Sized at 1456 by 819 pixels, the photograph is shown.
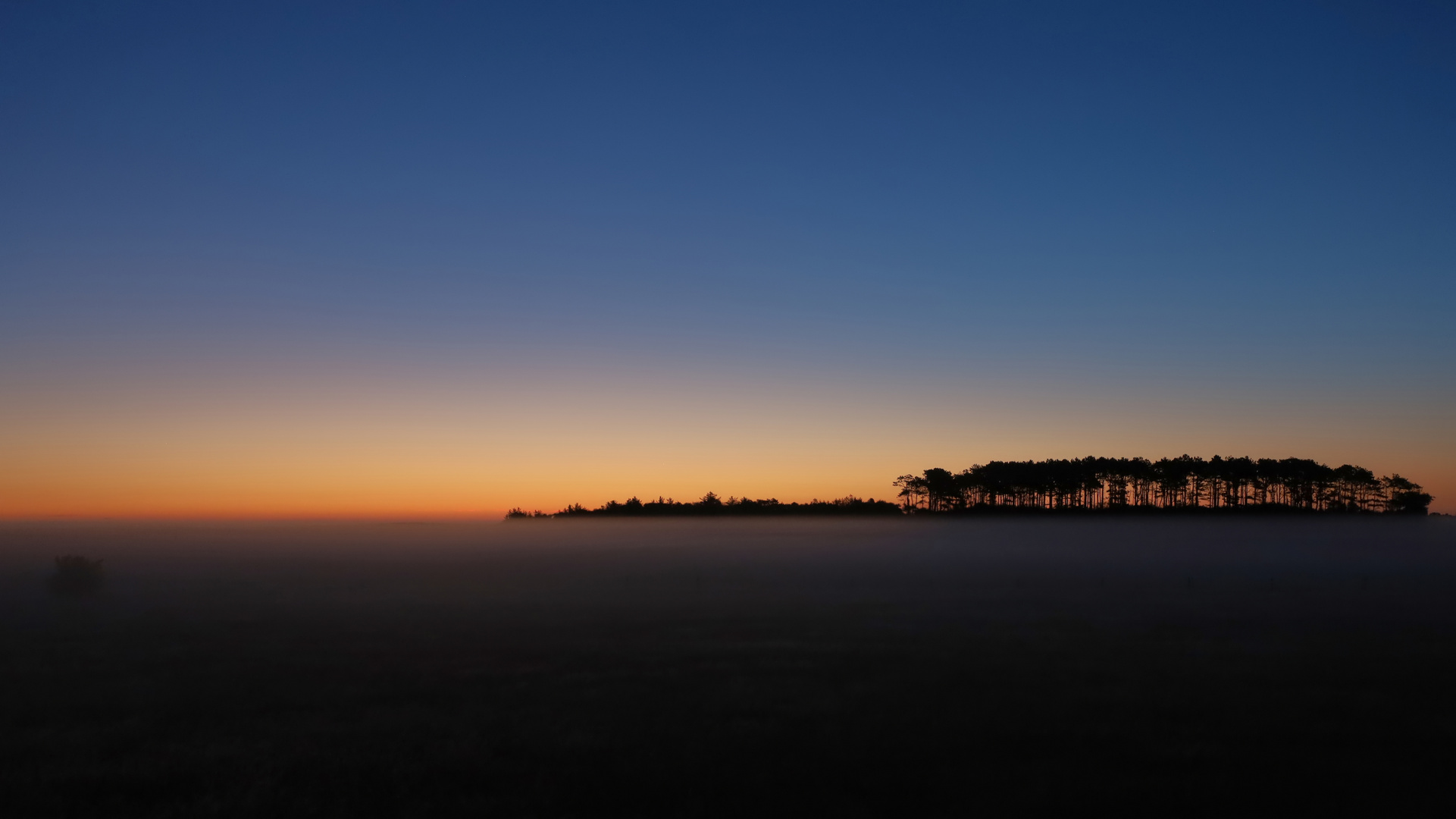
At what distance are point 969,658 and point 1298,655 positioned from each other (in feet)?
33.0

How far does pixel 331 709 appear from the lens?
19.6m

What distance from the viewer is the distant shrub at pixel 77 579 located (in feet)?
170

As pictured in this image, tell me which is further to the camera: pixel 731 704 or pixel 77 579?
pixel 77 579

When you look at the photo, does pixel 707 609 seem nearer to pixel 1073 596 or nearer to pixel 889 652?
pixel 889 652

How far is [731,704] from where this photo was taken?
19.6 metres

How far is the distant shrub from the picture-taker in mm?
51906

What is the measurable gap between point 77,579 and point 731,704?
173ft

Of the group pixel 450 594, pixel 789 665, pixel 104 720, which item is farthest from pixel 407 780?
pixel 450 594

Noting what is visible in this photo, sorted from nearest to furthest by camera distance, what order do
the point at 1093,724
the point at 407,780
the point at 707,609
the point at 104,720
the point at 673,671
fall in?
the point at 407,780
the point at 1093,724
the point at 104,720
the point at 673,671
the point at 707,609

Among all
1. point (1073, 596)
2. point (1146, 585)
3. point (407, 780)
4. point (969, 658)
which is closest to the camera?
point (407, 780)

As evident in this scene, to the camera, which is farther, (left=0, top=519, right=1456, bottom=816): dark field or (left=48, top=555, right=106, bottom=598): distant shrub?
(left=48, top=555, right=106, bottom=598): distant shrub

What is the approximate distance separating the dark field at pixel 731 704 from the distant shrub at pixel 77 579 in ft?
15.9

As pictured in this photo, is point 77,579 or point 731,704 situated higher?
point 731,704

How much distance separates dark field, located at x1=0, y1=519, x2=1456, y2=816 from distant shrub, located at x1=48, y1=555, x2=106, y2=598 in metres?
4.85
